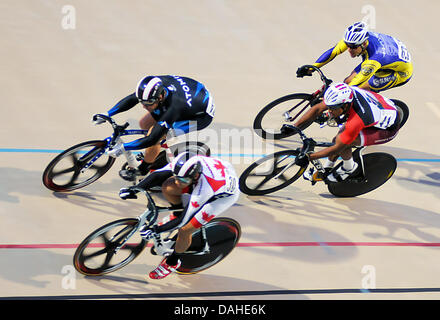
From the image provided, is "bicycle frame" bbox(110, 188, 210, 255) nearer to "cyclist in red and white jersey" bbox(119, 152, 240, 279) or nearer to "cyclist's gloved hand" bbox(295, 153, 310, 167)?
"cyclist in red and white jersey" bbox(119, 152, 240, 279)

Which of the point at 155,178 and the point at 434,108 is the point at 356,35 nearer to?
the point at 434,108

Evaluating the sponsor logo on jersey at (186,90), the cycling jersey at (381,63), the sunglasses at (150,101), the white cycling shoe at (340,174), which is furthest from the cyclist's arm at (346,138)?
the sunglasses at (150,101)

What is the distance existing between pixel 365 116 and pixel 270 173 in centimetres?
125

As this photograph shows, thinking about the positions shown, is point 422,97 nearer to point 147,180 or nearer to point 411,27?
point 411,27

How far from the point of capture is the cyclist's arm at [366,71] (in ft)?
24.1

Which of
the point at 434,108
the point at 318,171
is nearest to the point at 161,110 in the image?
the point at 318,171

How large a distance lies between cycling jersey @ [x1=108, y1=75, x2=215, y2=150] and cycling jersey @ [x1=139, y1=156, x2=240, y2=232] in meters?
1.07

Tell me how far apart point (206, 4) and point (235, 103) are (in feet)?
10.9

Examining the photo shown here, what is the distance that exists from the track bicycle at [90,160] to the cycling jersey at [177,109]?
20 centimetres

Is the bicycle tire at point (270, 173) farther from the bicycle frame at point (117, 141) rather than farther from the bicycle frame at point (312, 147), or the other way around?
the bicycle frame at point (117, 141)

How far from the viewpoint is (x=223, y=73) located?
9594 mm

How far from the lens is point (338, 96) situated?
6098 millimetres

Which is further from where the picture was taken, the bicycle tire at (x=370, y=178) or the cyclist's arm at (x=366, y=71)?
the cyclist's arm at (x=366, y=71)

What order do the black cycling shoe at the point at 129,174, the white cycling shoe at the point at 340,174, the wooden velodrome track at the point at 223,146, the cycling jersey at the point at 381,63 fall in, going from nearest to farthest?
the wooden velodrome track at the point at 223,146, the black cycling shoe at the point at 129,174, the white cycling shoe at the point at 340,174, the cycling jersey at the point at 381,63
